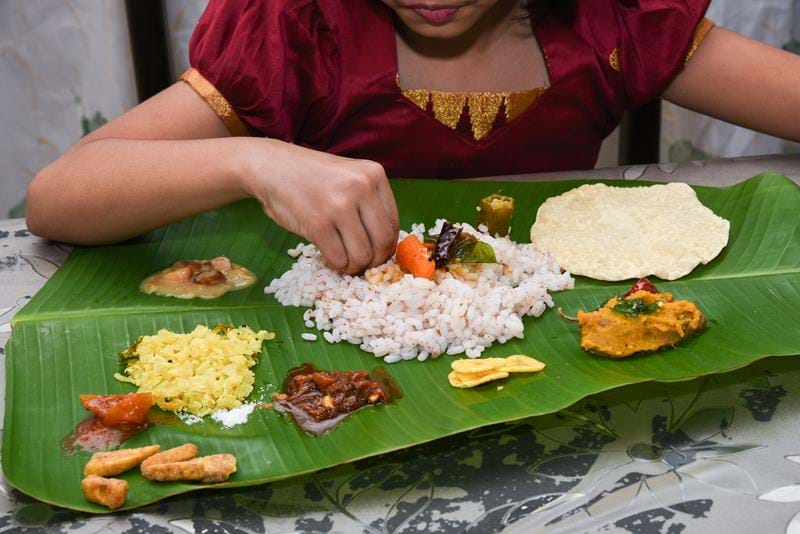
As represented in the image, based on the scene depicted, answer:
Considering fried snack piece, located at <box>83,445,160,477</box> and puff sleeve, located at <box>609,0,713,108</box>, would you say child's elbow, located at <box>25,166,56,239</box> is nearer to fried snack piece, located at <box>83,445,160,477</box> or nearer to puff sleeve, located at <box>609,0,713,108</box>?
fried snack piece, located at <box>83,445,160,477</box>

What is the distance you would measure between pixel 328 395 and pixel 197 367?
0.75ft

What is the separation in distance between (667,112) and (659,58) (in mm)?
1401

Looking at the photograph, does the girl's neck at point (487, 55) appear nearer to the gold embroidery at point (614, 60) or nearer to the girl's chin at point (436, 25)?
the gold embroidery at point (614, 60)

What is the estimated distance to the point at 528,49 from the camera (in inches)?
92.7

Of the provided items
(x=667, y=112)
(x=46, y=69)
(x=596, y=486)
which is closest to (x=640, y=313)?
(x=596, y=486)

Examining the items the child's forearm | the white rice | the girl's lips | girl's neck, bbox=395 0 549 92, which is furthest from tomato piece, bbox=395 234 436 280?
girl's neck, bbox=395 0 549 92

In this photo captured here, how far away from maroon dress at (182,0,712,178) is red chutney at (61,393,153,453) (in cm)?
94

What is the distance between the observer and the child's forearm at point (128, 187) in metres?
1.79

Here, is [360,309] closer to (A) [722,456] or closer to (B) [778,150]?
(A) [722,456]

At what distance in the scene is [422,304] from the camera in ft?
5.24

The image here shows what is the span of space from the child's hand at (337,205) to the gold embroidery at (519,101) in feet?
2.41

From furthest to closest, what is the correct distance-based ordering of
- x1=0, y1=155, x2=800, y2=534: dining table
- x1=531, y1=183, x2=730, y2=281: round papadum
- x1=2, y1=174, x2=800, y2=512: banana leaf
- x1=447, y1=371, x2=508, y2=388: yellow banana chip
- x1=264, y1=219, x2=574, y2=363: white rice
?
x1=531, y1=183, x2=730, y2=281: round papadum → x1=264, y1=219, x2=574, y2=363: white rice → x1=447, y1=371, x2=508, y2=388: yellow banana chip → x1=2, y1=174, x2=800, y2=512: banana leaf → x1=0, y1=155, x2=800, y2=534: dining table

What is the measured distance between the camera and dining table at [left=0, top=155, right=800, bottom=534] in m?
1.19

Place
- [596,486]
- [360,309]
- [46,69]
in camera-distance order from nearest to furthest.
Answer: [596,486] → [360,309] → [46,69]
